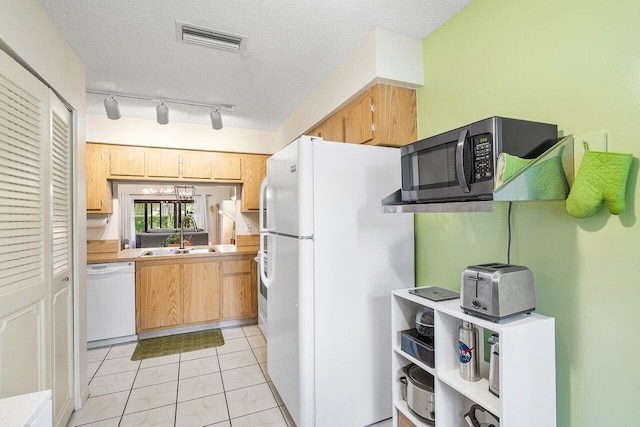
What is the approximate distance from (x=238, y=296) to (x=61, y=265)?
1.99m

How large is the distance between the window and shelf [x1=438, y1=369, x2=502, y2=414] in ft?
11.7

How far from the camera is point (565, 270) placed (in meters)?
1.30

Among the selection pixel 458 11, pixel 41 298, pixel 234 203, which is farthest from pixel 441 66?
pixel 234 203

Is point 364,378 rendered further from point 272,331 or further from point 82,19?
point 82,19

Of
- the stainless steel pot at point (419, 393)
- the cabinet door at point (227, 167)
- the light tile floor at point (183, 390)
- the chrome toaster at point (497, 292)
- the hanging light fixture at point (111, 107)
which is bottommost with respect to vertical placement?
the light tile floor at point (183, 390)

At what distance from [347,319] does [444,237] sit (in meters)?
0.78

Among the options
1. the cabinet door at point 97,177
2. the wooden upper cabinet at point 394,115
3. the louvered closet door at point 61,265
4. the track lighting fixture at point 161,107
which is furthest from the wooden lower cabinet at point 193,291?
the wooden upper cabinet at point 394,115

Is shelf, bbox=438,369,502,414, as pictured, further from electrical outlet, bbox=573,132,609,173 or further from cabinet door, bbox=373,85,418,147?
cabinet door, bbox=373,85,418,147

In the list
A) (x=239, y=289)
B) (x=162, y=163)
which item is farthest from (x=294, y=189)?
(x=162, y=163)

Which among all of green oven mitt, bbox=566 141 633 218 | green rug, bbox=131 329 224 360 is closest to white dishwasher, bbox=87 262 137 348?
green rug, bbox=131 329 224 360

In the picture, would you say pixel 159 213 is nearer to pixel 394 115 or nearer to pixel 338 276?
pixel 338 276

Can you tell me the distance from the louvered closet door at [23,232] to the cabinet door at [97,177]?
6.46 ft

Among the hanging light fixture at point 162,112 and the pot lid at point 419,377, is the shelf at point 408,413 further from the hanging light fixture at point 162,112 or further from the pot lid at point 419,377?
the hanging light fixture at point 162,112

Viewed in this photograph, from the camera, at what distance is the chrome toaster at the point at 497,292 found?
1151mm
